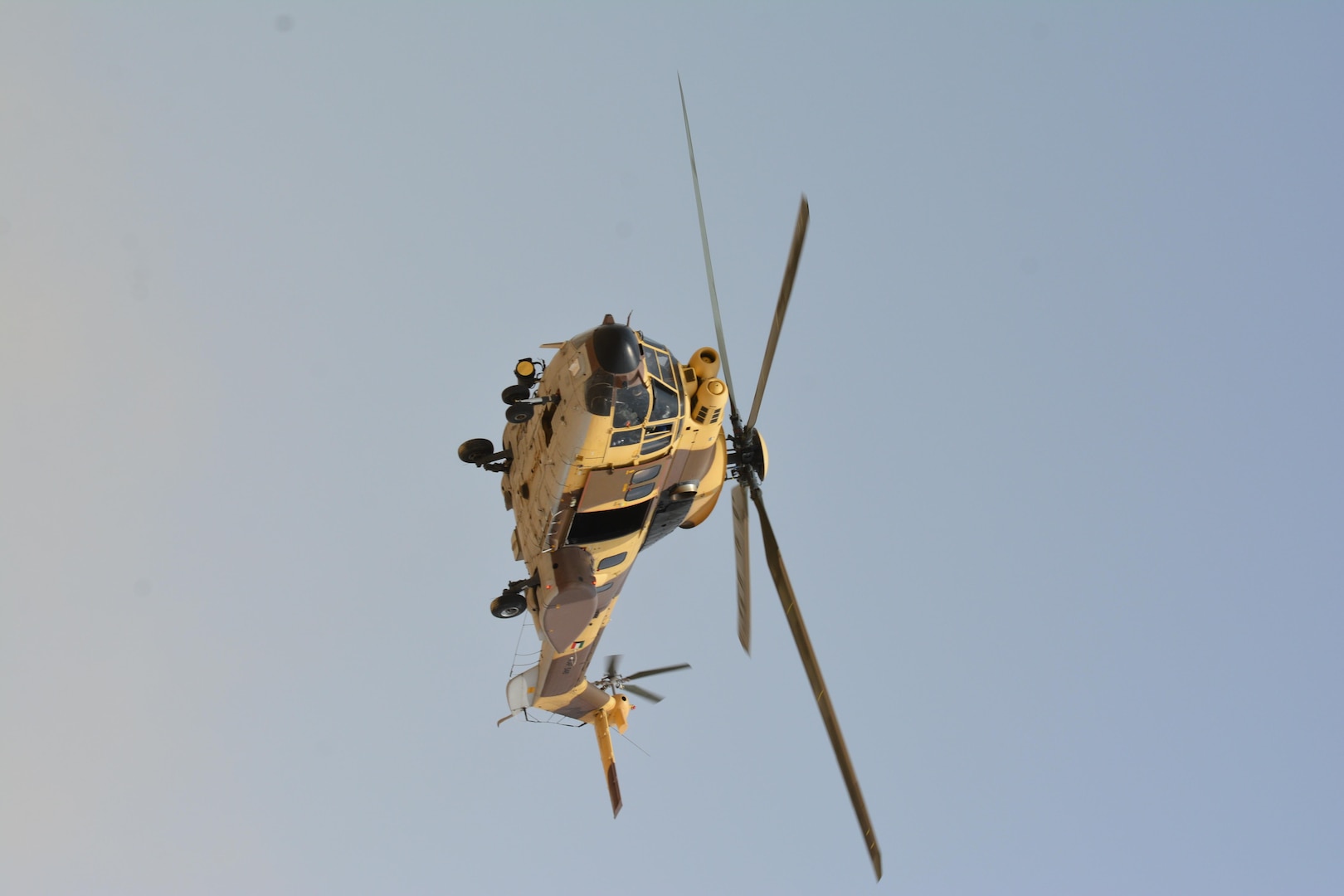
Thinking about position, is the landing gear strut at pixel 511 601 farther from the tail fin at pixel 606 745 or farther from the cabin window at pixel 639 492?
the tail fin at pixel 606 745

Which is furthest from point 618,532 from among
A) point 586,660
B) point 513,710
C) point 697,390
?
point 513,710

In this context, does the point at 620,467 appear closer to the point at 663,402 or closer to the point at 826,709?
the point at 663,402

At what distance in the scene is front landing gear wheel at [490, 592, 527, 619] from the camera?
69.1ft

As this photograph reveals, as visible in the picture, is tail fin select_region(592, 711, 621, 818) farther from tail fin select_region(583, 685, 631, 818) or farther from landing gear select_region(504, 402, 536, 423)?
landing gear select_region(504, 402, 536, 423)

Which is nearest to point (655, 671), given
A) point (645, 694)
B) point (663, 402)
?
Result: point (645, 694)

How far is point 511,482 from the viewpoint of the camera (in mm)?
21625

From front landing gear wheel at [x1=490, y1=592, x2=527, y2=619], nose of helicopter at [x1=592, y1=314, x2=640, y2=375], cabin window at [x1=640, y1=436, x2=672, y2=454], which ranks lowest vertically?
front landing gear wheel at [x1=490, y1=592, x2=527, y2=619]

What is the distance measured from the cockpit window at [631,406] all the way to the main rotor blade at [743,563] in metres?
3.26

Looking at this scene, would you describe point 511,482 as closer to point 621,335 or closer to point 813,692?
point 621,335

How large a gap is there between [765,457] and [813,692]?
19.8 ft

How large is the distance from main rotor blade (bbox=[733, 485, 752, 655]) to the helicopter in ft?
0.09

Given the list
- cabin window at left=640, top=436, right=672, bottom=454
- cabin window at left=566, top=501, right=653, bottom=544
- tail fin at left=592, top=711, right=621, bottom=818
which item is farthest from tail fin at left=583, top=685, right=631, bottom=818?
cabin window at left=640, top=436, right=672, bottom=454

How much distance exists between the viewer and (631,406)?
18.0m

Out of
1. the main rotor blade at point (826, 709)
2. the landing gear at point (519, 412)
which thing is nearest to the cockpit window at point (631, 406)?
the landing gear at point (519, 412)
